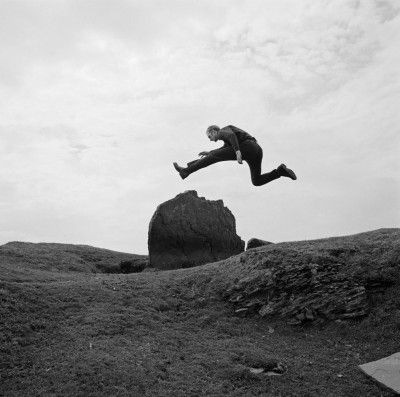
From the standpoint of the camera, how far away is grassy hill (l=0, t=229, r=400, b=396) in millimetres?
9195

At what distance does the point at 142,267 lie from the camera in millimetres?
22531

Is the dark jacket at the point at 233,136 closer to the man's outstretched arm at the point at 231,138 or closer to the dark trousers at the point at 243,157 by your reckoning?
the man's outstretched arm at the point at 231,138

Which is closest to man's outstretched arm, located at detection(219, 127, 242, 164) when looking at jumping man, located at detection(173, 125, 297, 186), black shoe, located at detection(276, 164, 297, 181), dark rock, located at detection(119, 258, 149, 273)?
jumping man, located at detection(173, 125, 297, 186)

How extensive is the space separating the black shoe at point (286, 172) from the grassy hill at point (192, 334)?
3677mm

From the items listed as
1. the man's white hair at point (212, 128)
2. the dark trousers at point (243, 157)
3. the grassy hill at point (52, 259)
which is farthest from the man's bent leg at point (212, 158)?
the grassy hill at point (52, 259)

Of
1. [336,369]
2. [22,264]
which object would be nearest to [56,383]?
[336,369]

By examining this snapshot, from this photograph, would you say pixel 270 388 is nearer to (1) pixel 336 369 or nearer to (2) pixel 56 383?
(1) pixel 336 369

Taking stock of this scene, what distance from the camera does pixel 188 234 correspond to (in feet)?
72.1

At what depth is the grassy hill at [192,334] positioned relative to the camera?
920 cm

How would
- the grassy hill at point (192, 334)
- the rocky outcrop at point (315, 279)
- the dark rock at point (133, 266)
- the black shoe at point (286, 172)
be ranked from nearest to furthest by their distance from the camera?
1. the grassy hill at point (192, 334)
2. the black shoe at point (286, 172)
3. the rocky outcrop at point (315, 279)
4. the dark rock at point (133, 266)

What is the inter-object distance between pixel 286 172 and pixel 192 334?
464 centimetres

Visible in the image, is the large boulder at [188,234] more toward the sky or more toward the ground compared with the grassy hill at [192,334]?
more toward the sky

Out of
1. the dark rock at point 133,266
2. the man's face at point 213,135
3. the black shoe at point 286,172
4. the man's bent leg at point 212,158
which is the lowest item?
the dark rock at point 133,266

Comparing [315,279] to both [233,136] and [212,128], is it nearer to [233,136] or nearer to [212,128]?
[233,136]
